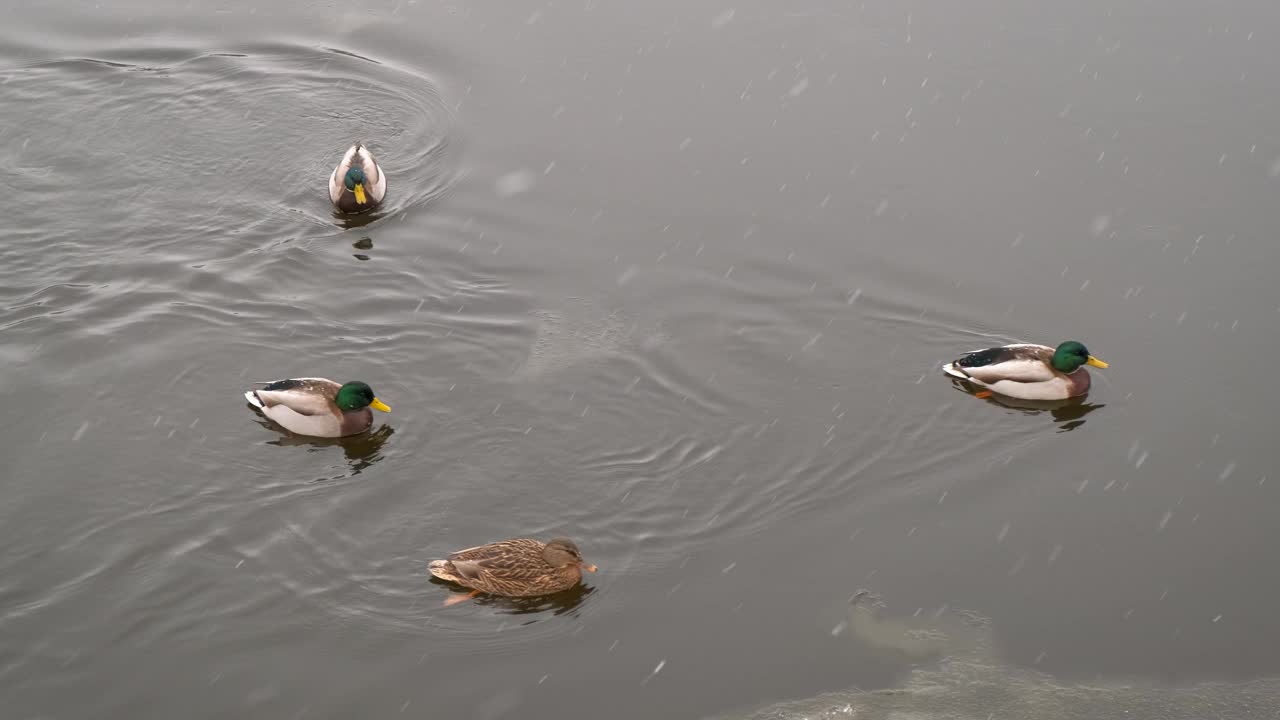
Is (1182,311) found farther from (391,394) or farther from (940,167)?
(391,394)

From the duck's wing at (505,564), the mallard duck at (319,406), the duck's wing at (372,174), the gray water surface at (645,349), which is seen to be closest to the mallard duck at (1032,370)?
the gray water surface at (645,349)

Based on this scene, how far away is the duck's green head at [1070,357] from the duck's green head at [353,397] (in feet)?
19.0

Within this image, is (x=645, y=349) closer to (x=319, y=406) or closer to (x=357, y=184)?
(x=319, y=406)

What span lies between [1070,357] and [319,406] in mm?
6304

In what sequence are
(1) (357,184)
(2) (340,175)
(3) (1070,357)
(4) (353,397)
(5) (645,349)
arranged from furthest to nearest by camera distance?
(2) (340,175)
(1) (357,184)
(5) (645,349)
(3) (1070,357)
(4) (353,397)

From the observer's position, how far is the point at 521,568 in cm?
911

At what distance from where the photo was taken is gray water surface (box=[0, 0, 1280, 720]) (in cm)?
891

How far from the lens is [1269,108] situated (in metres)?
15.6

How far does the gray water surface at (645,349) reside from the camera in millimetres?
8914

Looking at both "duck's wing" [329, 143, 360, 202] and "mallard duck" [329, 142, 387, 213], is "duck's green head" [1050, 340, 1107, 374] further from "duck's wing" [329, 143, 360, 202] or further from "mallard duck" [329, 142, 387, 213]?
"duck's wing" [329, 143, 360, 202]

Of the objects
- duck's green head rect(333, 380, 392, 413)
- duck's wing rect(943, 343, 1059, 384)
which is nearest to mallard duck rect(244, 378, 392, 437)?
duck's green head rect(333, 380, 392, 413)

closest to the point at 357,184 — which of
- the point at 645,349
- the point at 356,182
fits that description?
the point at 356,182

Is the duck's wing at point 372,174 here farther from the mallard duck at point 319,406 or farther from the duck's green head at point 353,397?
the duck's green head at point 353,397

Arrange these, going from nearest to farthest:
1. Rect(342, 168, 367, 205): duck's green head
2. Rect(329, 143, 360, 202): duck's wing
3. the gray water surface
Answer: the gray water surface → Rect(342, 168, 367, 205): duck's green head → Rect(329, 143, 360, 202): duck's wing
